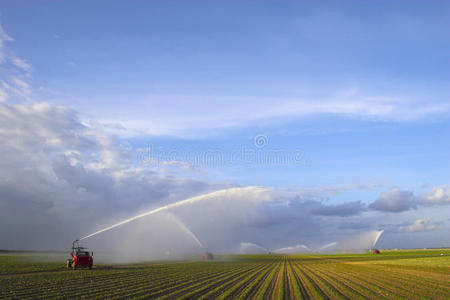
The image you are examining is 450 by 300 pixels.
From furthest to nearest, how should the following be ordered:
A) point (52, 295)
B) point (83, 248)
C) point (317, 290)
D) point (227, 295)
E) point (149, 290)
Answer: point (83, 248) < point (317, 290) < point (149, 290) < point (227, 295) < point (52, 295)

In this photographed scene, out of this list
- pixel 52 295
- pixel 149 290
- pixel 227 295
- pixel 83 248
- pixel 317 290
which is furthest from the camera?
pixel 83 248

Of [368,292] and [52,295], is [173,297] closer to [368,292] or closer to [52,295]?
[52,295]

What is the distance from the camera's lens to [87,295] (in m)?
22.0

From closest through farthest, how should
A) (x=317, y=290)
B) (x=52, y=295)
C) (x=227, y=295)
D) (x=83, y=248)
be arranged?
(x=52, y=295), (x=227, y=295), (x=317, y=290), (x=83, y=248)

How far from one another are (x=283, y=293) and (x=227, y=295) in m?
4.27

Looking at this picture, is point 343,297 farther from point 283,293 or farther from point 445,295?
point 445,295

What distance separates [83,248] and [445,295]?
132 feet

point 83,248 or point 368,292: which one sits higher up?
point 83,248

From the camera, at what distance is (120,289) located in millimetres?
24984

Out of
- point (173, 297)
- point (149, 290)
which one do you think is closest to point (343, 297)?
point (173, 297)

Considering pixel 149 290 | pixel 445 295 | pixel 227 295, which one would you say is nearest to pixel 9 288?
pixel 149 290

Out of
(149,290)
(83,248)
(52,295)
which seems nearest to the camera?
(52,295)

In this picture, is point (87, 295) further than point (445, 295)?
No

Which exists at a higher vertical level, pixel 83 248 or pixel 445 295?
pixel 83 248
